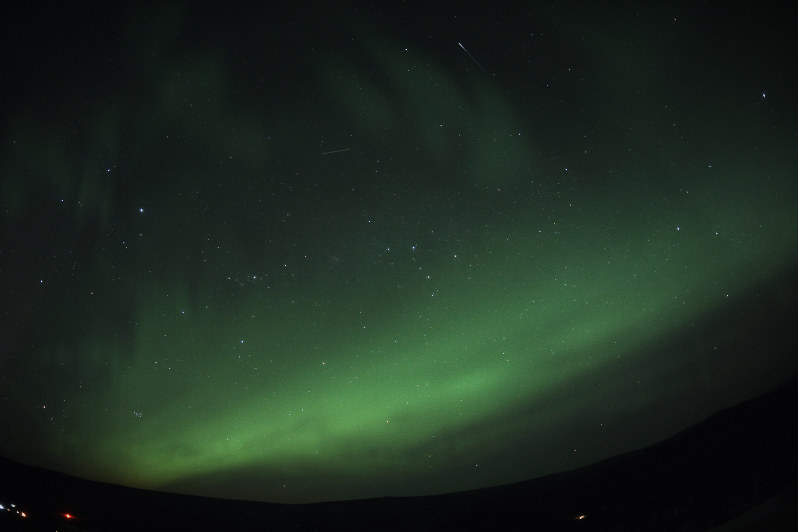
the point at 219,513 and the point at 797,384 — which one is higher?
the point at 797,384

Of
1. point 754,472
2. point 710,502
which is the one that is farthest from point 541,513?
point 754,472

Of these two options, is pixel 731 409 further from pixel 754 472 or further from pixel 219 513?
pixel 219 513

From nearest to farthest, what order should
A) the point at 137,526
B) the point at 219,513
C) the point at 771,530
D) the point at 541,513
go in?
the point at 771,530 → the point at 541,513 → the point at 137,526 → the point at 219,513

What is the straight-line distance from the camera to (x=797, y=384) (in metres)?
21.2

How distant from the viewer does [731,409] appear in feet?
77.8

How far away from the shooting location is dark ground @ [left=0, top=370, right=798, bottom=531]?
16.9m

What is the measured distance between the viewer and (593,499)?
22.8 m

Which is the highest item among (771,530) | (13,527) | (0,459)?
(0,459)

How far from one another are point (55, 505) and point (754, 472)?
32.2 meters

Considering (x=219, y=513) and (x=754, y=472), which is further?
(x=219, y=513)

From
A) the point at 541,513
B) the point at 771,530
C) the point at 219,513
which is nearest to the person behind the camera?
the point at 771,530

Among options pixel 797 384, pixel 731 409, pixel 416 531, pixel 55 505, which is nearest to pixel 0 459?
pixel 55 505

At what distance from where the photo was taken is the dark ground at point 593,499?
16891 mm

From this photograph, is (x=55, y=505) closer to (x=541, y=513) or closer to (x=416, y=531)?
(x=416, y=531)
